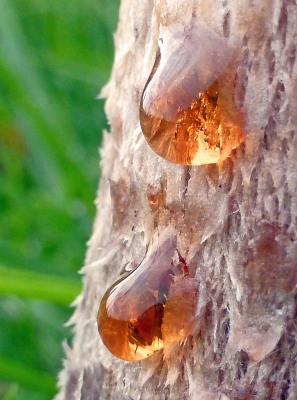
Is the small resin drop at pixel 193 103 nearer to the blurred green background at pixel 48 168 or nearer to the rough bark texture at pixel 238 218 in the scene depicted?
the rough bark texture at pixel 238 218

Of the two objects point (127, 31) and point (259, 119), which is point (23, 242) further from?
point (259, 119)

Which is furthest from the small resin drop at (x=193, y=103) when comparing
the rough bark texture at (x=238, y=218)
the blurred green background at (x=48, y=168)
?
the blurred green background at (x=48, y=168)

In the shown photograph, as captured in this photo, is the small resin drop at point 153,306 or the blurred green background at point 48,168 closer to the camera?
the small resin drop at point 153,306

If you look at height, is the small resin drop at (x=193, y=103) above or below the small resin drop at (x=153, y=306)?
above

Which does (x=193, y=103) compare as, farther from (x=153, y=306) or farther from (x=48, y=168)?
(x=48, y=168)

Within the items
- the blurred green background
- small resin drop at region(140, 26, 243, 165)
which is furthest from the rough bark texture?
the blurred green background

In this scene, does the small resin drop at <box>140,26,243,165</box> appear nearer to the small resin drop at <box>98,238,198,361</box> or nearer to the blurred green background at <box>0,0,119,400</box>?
the small resin drop at <box>98,238,198,361</box>
